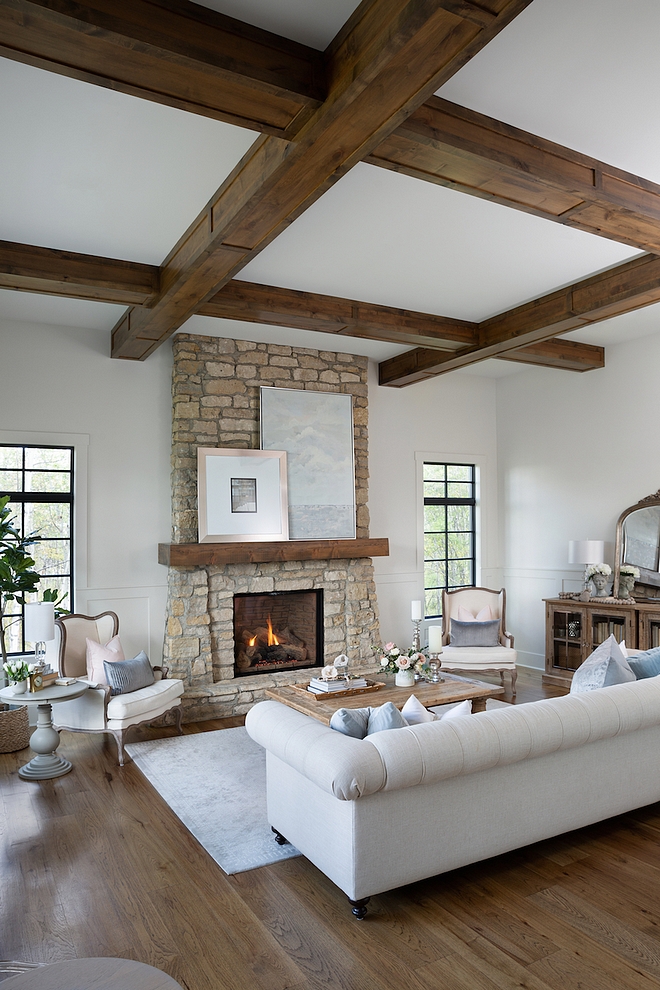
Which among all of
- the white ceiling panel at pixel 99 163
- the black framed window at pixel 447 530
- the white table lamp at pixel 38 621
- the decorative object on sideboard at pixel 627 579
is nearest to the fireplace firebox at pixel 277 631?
the black framed window at pixel 447 530

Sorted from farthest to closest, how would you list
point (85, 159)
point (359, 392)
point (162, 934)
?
point (359, 392), point (85, 159), point (162, 934)

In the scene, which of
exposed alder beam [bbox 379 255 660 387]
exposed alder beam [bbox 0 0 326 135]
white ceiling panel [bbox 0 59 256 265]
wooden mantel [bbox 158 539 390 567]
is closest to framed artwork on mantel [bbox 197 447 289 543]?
wooden mantel [bbox 158 539 390 567]

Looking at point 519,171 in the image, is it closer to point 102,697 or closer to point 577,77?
point 577,77

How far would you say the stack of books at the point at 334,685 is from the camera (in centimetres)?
471

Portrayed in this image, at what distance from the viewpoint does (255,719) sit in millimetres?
3297

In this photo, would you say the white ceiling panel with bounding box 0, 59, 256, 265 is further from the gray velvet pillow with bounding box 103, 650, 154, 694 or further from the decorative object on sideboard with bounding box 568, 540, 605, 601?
the decorative object on sideboard with bounding box 568, 540, 605, 601

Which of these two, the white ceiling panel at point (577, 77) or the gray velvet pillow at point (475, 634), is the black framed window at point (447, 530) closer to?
the gray velvet pillow at point (475, 634)

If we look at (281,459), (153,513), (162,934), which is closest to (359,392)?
(281,459)

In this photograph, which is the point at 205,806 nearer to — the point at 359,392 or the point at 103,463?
the point at 103,463

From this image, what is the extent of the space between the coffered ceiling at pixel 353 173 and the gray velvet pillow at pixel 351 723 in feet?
7.46

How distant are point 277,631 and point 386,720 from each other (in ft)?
11.6

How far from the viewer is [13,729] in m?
4.96

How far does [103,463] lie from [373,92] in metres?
4.25

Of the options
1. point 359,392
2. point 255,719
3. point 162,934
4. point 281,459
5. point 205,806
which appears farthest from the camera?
point 359,392
